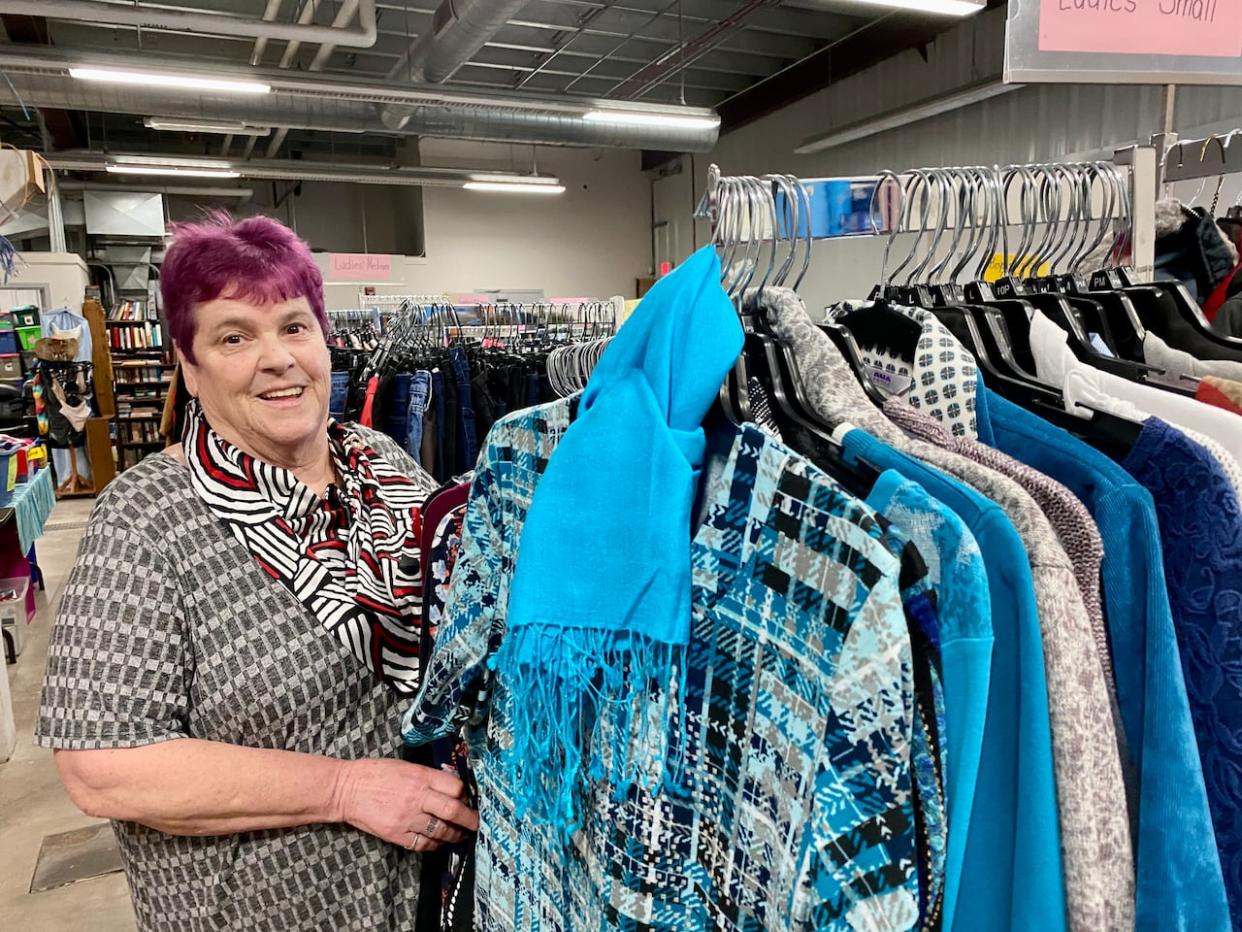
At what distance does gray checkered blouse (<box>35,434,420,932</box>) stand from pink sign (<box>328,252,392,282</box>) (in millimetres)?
5750

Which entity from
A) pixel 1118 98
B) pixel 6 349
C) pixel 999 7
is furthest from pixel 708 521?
pixel 6 349

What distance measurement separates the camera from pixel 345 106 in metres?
8.16

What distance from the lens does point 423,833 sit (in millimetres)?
1141

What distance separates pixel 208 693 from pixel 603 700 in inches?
25.7

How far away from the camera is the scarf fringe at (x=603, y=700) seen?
0.74 metres

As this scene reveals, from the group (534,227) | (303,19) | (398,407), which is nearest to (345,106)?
(303,19)

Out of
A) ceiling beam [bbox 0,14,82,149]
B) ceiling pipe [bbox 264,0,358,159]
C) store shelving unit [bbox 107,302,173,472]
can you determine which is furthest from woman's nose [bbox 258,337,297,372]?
store shelving unit [bbox 107,302,173,472]

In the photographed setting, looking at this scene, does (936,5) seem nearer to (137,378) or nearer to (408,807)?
(408,807)

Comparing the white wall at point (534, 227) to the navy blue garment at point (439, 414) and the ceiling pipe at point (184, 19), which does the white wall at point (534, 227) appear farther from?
the navy blue garment at point (439, 414)

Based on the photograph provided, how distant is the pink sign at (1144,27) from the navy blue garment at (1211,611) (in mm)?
920

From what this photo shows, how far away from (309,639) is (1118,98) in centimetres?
742

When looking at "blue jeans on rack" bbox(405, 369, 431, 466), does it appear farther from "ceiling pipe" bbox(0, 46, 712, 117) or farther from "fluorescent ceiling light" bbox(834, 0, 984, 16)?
"ceiling pipe" bbox(0, 46, 712, 117)

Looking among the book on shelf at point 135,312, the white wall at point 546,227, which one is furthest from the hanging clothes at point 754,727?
the white wall at point 546,227

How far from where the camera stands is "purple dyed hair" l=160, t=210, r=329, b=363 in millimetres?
1234
